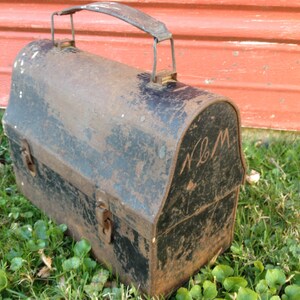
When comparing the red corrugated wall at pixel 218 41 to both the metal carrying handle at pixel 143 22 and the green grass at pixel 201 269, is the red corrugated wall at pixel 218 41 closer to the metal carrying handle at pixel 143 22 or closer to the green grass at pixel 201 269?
the green grass at pixel 201 269

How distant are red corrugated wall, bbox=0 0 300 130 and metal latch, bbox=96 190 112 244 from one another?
5.03ft

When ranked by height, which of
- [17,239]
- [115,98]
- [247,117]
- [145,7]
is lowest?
[17,239]

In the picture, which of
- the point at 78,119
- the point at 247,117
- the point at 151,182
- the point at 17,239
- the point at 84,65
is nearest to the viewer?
the point at 151,182

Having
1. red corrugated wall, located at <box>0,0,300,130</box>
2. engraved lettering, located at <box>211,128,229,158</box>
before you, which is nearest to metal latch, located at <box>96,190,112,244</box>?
engraved lettering, located at <box>211,128,229,158</box>

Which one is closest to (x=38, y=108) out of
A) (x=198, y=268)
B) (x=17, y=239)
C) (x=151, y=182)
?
(x=17, y=239)

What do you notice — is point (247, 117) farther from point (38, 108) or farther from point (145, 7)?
point (38, 108)

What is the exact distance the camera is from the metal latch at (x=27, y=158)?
2.06 m

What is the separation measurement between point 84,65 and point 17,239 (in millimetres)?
938

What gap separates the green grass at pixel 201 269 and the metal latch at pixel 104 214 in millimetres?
230

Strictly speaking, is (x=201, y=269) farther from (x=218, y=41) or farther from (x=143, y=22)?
(x=218, y=41)

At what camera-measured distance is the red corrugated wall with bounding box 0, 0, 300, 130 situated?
2.72 m

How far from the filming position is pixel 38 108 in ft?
6.58

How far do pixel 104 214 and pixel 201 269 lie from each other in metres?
0.55

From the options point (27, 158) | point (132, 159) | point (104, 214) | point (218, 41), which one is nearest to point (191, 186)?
point (132, 159)
